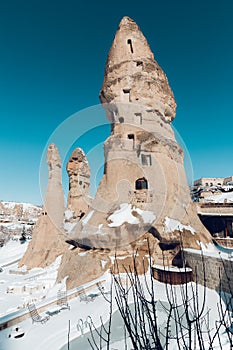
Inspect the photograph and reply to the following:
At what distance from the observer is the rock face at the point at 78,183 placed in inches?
1100

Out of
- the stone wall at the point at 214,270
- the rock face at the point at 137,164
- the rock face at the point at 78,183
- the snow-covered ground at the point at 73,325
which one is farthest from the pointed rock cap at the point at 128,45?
the snow-covered ground at the point at 73,325

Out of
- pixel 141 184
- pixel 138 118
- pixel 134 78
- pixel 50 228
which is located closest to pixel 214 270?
pixel 141 184

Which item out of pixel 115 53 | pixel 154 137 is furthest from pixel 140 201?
pixel 115 53

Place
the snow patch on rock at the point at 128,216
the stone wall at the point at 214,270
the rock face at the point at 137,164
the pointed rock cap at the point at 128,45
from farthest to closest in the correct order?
the pointed rock cap at the point at 128,45, the snow patch on rock at the point at 128,216, the rock face at the point at 137,164, the stone wall at the point at 214,270

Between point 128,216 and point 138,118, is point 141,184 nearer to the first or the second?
point 128,216

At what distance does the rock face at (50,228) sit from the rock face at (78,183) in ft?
4.58

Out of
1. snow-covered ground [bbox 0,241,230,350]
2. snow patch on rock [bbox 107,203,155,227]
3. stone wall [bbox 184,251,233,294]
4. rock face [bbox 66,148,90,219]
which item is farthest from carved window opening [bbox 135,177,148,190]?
rock face [bbox 66,148,90,219]

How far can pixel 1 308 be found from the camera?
1281 centimetres

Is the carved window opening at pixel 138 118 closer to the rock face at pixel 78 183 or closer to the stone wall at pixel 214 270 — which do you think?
the stone wall at pixel 214 270

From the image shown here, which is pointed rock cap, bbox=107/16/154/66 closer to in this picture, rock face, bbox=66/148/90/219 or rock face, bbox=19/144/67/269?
rock face, bbox=66/148/90/219

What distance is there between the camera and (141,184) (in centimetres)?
1734

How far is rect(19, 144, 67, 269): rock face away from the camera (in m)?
23.7

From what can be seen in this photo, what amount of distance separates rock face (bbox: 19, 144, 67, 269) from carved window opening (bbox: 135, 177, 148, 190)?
11.6 meters

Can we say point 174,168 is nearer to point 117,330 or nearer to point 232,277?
point 232,277
